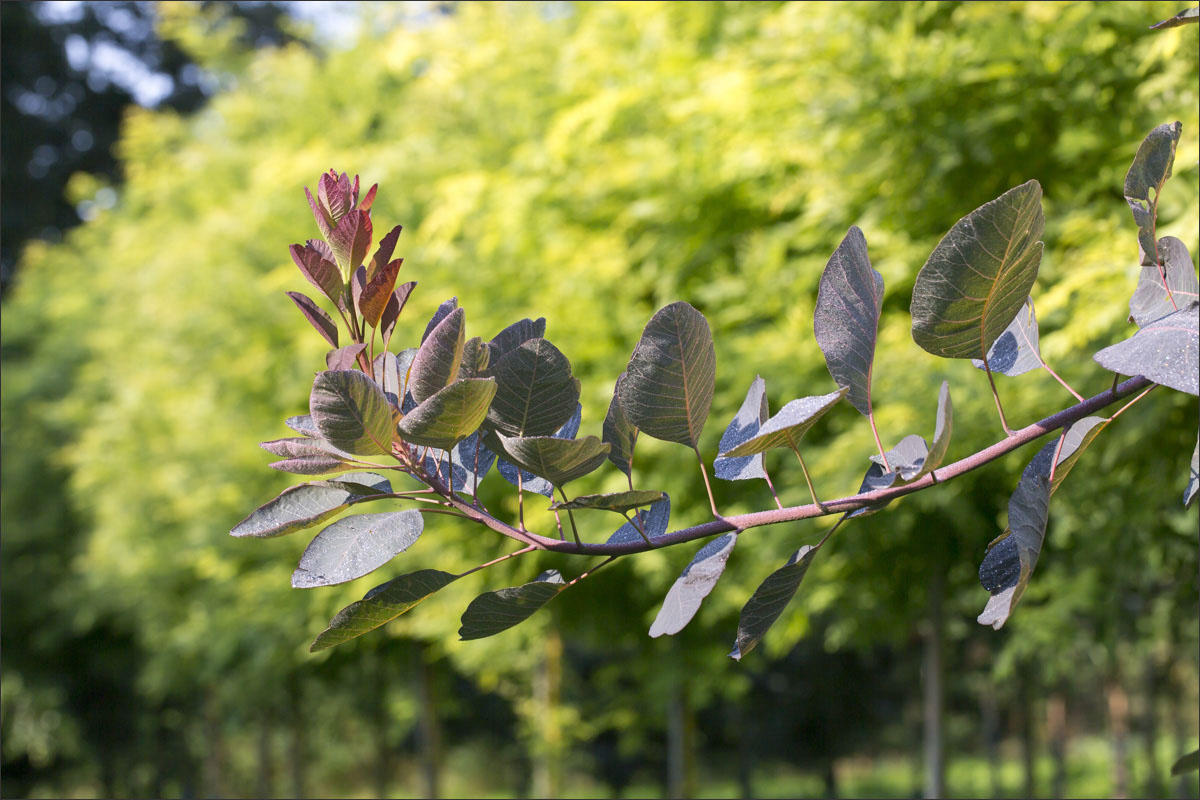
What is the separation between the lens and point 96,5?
69.0 ft

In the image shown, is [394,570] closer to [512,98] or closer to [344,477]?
[512,98]

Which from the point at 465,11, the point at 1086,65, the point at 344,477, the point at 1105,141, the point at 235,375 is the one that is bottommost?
the point at 344,477

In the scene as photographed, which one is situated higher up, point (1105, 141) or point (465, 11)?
point (465, 11)

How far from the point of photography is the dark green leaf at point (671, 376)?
0.81 metres

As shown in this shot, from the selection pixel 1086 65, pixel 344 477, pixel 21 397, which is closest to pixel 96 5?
pixel 21 397

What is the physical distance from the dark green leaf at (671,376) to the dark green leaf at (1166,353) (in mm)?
296

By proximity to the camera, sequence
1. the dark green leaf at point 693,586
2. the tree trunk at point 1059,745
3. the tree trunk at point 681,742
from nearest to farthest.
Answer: the dark green leaf at point 693,586
the tree trunk at point 681,742
the tree trunk at point 1059,745

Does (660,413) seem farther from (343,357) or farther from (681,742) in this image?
(681,742)

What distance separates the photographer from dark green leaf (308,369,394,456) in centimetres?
74

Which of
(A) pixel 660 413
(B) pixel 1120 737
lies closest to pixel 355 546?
(A) pixel 660 413

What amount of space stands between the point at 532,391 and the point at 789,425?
8.2 inches

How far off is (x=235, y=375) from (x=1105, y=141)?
581 centimetres

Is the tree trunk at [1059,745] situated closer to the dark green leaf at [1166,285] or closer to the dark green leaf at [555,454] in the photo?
the dark green leaf at [1166,285]

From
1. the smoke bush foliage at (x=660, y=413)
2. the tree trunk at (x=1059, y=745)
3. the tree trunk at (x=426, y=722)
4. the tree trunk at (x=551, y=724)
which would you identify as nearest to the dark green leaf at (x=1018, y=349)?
the smoke bush foliage at (x=660, y=413)
